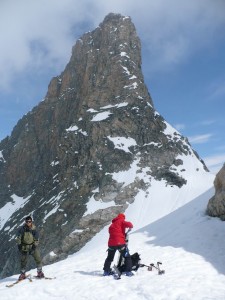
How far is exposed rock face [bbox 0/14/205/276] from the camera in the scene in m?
61.1

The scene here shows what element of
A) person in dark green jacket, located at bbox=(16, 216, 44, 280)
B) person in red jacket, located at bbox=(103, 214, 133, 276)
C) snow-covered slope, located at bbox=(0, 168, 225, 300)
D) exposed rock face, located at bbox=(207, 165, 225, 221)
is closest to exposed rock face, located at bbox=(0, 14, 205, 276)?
snow-covered slope, located at bbox=(0, 168, 225, 300)

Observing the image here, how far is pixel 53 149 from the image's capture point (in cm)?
10319

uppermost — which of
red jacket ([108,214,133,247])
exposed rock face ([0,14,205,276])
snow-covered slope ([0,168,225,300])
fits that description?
exposed rock face ([0,14,205,276])

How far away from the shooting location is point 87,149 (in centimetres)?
7656

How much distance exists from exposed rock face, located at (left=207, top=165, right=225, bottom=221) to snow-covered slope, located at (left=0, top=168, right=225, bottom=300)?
1.51 ft

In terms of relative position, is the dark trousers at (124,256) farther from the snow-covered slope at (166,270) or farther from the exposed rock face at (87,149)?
the exposed rock face at (87,149)

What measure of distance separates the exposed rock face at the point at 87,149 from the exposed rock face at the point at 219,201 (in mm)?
33939

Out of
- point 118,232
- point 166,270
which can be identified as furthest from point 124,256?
point 166,270

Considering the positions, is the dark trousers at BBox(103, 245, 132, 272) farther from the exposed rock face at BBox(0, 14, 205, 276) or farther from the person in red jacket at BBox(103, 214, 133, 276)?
the exposed rock face at BBox(0, 14, 205, 276)

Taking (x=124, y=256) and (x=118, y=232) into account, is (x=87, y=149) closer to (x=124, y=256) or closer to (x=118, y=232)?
(x=118, y=232)

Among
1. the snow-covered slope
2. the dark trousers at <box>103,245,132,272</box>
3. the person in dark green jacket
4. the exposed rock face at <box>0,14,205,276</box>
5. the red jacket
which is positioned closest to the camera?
the snow-covered slope

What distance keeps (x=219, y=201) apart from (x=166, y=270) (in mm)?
7420

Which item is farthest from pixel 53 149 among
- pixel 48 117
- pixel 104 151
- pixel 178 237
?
pixel 178 237

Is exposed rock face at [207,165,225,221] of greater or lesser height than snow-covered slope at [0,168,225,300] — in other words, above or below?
above
